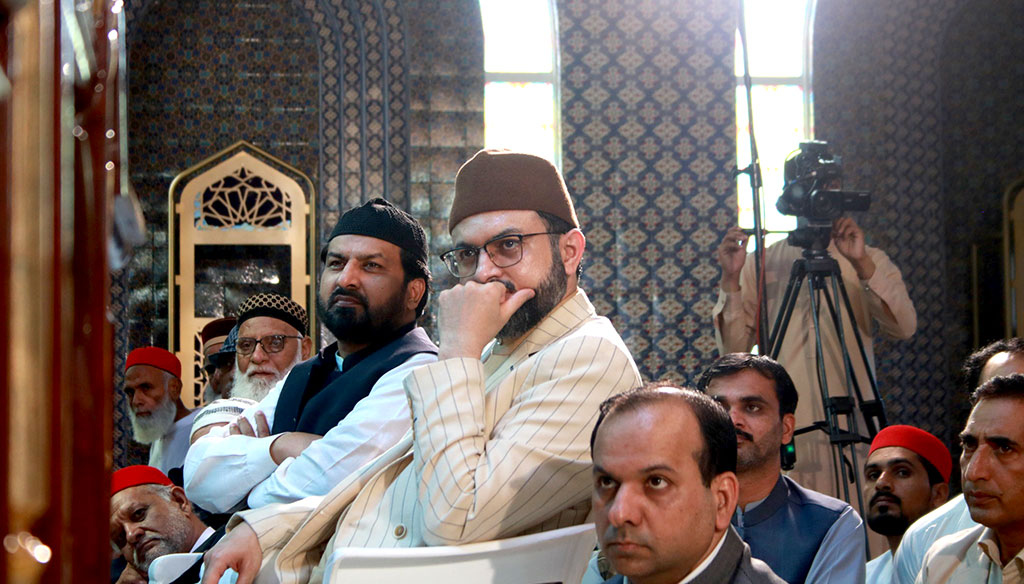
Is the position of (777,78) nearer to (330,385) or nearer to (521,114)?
(521,114)

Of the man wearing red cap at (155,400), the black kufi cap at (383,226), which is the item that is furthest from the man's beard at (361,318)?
the man wearing red cap at (155,400)

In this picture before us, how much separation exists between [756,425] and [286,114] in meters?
5.01

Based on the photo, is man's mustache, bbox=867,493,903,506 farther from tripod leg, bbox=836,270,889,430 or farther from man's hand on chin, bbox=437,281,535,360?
man's hand on chin, bbox=437,281,535,360

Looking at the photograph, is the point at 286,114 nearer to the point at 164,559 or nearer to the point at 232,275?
the point at 232,275

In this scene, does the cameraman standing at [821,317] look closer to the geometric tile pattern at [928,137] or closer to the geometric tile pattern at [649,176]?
the geometric tile pattern at [649,176]

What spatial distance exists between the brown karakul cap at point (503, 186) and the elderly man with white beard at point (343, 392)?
0.47m

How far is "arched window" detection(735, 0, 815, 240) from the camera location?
7.34 meters

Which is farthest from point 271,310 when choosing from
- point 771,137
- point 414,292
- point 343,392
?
point 771,137

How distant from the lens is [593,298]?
23.0ft

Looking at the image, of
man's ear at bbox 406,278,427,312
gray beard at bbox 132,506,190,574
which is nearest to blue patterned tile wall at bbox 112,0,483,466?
gray beard at bbox 132,506,190,574

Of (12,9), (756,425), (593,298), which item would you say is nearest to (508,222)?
(756,425)

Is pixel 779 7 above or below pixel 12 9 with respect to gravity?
above

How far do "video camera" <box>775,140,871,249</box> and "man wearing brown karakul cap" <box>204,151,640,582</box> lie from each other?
232 cm

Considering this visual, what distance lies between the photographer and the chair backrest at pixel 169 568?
92.7 inches
